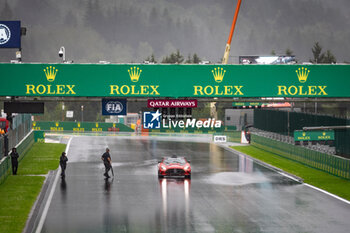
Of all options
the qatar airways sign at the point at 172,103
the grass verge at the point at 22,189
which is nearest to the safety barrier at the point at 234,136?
the grass verge at the point at 22,189

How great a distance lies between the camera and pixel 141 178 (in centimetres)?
3303

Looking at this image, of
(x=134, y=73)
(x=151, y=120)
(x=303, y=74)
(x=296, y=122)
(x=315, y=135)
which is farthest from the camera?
(x=296, y=122)

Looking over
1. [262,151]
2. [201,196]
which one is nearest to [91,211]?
[201,196]

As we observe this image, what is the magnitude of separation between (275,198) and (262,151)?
30.4m

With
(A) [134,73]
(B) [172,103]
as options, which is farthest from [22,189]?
(B) [172,103]

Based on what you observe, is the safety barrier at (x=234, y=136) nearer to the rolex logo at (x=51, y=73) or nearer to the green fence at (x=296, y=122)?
the green fence at (x=296, y=122)

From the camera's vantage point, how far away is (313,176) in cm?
3475

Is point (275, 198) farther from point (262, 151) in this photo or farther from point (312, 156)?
point (262, 151)

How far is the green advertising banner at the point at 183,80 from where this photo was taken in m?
26.3

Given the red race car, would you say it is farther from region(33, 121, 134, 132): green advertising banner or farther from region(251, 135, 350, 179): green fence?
region(33, 121, 134, 132): green advertising banner

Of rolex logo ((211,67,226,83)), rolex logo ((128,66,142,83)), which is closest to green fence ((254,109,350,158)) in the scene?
rolex logo ((211,67,226,83))

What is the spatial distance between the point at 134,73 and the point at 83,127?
6836 centimetres

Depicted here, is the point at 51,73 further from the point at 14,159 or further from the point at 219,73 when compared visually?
the point at 14,159

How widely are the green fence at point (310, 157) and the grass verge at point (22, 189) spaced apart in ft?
55.0
